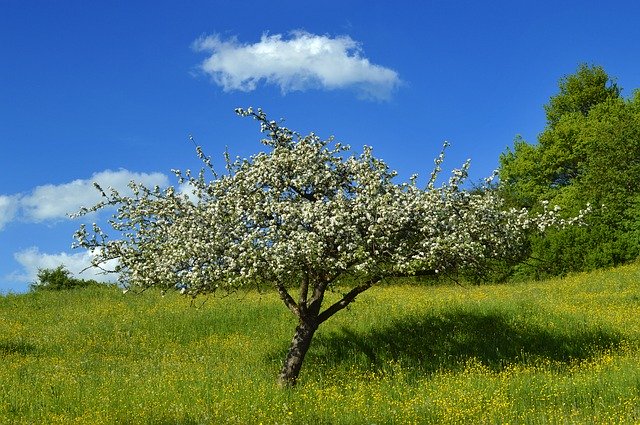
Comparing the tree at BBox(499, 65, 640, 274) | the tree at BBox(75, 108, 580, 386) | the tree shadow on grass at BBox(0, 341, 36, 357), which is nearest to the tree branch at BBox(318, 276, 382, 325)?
the tree at BBox(75, 108, 580, 386)

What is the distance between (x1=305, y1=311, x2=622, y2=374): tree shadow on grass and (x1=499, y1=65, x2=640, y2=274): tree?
1541 cm

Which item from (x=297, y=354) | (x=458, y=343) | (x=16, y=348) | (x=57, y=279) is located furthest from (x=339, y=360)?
(x=57, y=279)

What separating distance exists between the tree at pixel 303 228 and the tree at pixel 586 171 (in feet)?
74.5

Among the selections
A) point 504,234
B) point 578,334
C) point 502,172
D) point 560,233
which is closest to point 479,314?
point 578,334

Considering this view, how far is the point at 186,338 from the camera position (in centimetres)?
2684

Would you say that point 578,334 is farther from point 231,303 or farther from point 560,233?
point 560,233

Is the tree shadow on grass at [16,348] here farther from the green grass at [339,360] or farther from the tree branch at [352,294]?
the tree branch at [352,294]

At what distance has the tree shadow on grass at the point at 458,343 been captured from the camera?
21.9m

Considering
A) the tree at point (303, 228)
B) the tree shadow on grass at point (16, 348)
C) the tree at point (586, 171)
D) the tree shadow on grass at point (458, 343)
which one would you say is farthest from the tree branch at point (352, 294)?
the tree at point (586, 171)

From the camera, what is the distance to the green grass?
14.7 meters

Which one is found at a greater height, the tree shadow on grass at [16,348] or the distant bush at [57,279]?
the distant bush at [57,279]

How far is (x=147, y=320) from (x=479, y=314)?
15500mm

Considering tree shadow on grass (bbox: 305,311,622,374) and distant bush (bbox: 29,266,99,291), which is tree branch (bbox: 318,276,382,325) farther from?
distant bush (bbox: 29,266,99,291)

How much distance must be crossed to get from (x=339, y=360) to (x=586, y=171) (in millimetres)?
43385
